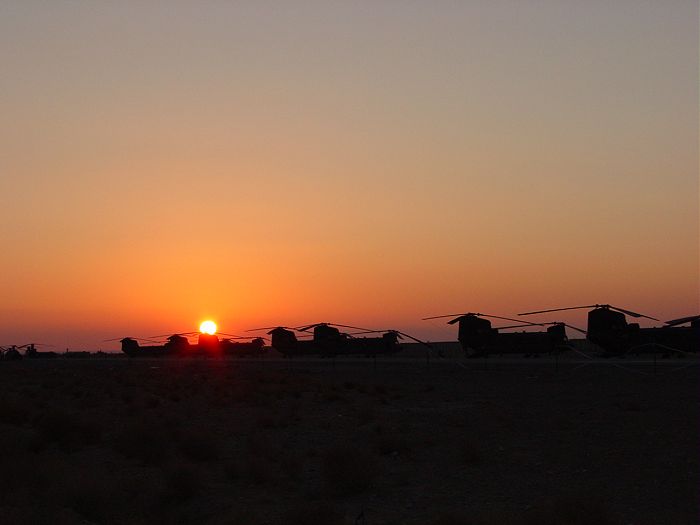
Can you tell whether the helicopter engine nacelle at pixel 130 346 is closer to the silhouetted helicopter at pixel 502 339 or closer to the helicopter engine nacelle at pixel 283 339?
the helicopter engine nacelle at pixel 283 339

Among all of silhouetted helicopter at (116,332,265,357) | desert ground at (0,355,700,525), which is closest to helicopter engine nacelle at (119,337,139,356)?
silhouetted helicopter at (116,332,265,357)

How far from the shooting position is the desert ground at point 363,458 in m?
16.9

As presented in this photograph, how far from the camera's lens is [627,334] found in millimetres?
65125

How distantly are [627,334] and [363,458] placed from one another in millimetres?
49909

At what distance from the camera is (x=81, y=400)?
38562mm

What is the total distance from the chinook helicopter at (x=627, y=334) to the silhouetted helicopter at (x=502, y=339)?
184 inches

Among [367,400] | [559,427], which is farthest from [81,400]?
[559,427]

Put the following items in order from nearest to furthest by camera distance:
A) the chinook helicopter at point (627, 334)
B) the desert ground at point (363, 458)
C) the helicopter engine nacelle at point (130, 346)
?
the desert ground at point (363, 458)
the chinook helicopter at point (627, 334)
the helicopter engine nacelle at point (130, 346)

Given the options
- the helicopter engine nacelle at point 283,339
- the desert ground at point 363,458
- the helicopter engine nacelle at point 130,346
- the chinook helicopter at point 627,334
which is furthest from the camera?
the helicopter engine nacelle at point 130,346

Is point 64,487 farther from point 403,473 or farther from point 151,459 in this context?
point 403,473

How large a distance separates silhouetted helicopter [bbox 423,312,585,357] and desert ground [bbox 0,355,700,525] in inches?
1336

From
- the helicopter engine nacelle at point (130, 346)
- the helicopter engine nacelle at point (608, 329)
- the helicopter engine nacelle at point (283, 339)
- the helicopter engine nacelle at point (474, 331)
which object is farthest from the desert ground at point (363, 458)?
the helicopter engine nacelle at point (130, 346)

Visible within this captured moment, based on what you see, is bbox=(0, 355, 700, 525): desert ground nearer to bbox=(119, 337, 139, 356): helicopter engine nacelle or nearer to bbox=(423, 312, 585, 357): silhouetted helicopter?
bbox=(423, 312, 585, 357): silhouetted helicopter

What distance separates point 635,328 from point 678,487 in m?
51.3
